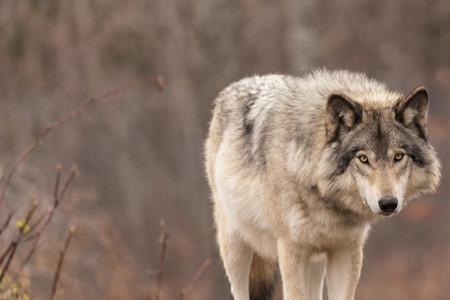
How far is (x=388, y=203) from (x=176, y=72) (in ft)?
46.8

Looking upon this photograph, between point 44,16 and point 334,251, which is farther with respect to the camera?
point 44,16

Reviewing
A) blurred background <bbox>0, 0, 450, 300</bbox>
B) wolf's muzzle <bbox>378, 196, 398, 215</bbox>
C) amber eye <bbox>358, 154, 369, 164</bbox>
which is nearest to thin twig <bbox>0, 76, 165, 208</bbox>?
amber eye <bbox>358, 154, 369, 164</bbox>

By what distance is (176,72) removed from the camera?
1956cm

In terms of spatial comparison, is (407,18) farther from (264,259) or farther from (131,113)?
(264,259)

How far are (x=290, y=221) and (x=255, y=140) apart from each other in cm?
71

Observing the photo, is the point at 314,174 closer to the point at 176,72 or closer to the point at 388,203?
the point at 388,203

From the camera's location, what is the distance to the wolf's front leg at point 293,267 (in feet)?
20.1

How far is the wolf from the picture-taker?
5.77 m

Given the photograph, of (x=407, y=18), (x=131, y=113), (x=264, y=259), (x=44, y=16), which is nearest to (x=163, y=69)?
(x=131, y=113)

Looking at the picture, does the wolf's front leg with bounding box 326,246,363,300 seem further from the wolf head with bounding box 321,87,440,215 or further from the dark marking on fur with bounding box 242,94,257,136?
the dark marking on fur with bounding box 242,94,257,136

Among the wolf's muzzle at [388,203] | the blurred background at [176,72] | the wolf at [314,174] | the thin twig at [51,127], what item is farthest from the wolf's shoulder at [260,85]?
the blurred background at [176,72]

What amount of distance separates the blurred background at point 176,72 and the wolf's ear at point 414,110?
1220 cm

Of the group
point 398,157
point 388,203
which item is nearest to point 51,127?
point 388,203

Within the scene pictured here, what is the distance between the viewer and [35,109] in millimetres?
18562
